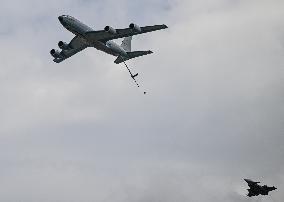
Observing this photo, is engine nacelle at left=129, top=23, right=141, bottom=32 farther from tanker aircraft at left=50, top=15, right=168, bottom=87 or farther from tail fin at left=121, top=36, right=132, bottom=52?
tail fin at left=121, top=36, right=132, bottom=52

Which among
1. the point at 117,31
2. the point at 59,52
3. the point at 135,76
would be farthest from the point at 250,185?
the point at 59,52

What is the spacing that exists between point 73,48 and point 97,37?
54.7 feet

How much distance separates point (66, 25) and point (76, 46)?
59.7ft

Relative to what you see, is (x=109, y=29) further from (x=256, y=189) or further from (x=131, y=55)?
(x=256, y=189)

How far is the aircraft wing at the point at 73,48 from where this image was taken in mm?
126500

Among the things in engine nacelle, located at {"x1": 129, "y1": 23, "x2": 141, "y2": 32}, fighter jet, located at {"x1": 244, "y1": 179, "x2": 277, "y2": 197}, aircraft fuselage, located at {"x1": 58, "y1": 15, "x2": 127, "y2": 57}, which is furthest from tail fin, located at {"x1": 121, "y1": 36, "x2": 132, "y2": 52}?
fighter jet, located at {"x1": 244, "y1": 179, "x2": 277, "y2": 197}

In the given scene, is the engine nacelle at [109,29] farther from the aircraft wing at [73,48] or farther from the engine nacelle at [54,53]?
the engine nacelle at [54,53]

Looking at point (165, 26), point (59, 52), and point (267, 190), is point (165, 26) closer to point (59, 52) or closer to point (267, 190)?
point (59, 52)

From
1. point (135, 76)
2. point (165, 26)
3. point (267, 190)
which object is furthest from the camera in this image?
point (267, 190)

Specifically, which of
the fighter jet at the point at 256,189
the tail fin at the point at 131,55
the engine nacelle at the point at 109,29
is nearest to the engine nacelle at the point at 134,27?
the engine nacelle at the point at 109,29

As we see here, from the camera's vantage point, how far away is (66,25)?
4360 inches

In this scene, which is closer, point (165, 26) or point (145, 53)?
point (165, 26)

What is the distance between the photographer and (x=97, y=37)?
114m

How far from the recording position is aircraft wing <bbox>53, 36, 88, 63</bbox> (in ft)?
415
